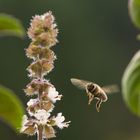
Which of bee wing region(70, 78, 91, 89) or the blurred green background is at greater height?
the blurred green background

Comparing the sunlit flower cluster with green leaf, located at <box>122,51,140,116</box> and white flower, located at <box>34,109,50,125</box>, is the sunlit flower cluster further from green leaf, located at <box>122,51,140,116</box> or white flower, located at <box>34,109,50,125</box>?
green leaf, located at <box>122,51,140,116</box>

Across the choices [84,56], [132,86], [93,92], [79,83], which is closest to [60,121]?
[79,83]

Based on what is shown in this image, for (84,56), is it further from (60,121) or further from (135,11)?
(60,121)

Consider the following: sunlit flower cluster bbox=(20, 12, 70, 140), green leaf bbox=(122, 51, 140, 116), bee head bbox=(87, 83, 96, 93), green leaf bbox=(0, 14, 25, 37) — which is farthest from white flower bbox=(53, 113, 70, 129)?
green leaf bbox=(0, 14, 25, 37)

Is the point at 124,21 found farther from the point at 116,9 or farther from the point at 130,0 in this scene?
the point at 130,0

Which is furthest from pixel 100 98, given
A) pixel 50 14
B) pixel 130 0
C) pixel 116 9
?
pixel 116 9

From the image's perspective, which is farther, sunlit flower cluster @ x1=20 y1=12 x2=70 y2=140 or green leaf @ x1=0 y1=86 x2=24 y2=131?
green leaf @ x1=0 y1=86 x2=24 y2=131
